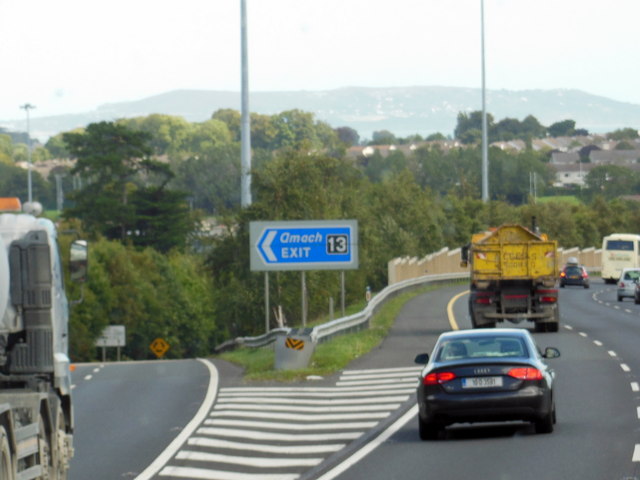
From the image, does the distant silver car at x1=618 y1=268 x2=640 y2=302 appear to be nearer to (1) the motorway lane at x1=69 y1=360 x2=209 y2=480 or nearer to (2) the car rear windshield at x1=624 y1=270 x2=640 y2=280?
(2) the car rear windshield at x1=624 y1=270 x2=640 y2=280

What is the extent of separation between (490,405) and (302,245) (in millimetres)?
21421

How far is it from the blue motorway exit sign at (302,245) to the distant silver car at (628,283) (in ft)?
94.4

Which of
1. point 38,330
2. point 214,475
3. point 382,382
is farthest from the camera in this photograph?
point 382,382

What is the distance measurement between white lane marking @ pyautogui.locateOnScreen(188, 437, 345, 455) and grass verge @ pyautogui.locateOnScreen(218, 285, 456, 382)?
10.1 metres

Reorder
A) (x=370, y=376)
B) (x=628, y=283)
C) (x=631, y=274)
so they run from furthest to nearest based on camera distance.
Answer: (x=631, y=274) < (x=628, y=283) < (x=370, y=376)

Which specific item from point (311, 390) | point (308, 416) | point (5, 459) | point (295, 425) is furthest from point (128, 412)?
point (5, 459)

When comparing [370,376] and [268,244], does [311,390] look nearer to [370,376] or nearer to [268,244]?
[370,376]

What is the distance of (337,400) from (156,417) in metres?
3.38

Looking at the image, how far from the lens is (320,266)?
131 ft

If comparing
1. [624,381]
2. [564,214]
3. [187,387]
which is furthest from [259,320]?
[564,214]

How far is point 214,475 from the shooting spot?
16.9 meters

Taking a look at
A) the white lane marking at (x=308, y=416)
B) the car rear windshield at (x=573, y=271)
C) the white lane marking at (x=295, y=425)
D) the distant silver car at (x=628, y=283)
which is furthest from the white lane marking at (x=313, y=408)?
the car rear windshield at (x=573, y=271)

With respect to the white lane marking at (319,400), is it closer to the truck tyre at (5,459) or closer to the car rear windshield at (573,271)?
the truck tyre at (5,459)

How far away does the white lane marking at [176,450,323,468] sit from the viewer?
57.7ft
